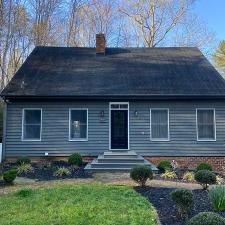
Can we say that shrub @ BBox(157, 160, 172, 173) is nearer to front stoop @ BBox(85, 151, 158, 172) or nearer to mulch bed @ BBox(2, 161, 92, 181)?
front stoop @ BBox(85, 151, 158, 172)

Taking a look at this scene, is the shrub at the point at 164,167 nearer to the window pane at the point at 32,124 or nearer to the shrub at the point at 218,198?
the window pane at the point at 32,124

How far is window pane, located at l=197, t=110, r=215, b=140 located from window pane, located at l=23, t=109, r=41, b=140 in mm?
7153

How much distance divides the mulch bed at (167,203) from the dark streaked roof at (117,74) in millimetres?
6647

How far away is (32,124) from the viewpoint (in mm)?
14344

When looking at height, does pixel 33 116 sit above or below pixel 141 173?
above

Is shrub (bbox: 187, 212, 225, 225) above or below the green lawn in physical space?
above

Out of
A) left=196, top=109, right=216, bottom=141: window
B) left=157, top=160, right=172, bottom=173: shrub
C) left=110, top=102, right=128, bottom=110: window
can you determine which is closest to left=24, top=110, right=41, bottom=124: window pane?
left=110, top=102, right=128, bottom=110: window

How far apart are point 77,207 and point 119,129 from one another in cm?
840

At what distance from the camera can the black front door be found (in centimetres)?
1441

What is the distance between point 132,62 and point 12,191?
34.6ft

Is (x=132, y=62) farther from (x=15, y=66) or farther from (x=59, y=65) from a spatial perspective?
(x=15, y=66)

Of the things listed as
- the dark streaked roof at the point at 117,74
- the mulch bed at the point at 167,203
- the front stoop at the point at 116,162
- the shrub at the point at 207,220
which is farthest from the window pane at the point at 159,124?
the shrub at the point at 207,220

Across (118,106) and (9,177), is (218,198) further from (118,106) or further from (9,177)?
(118,106)

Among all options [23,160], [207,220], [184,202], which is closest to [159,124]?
[23,160]
